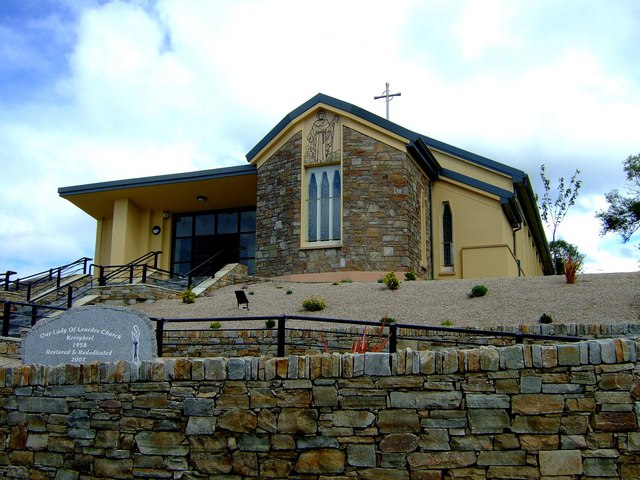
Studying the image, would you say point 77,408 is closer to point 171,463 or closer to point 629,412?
point 171,463

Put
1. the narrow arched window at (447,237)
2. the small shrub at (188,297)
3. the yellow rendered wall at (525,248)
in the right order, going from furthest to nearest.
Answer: the yellow rendered wall at (525,248)
the narrow arched window at (447,237)
the small shrub at (188,297)

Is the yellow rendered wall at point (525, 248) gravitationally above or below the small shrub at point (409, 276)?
above

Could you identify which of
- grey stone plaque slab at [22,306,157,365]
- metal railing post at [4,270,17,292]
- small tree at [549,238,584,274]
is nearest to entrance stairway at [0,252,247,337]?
metal railing post at [4,270,17,292]

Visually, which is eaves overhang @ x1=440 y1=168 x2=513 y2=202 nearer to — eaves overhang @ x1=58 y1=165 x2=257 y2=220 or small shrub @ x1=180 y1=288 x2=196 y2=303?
eaves overhang @ x1=58 y1=165 x2=257 y2=220

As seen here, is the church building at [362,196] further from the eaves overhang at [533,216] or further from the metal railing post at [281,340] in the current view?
the metal railing post at [281,340]

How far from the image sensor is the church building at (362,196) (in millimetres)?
19781

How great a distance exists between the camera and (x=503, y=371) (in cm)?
633

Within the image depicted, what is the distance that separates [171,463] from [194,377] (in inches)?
34.4

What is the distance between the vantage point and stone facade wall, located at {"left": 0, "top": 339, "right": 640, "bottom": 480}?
20.1ft

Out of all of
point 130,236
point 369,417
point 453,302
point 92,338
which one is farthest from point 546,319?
point 130,236

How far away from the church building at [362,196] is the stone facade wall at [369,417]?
12.6 m

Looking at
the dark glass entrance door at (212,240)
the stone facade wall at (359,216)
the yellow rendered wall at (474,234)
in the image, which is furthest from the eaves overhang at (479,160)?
the dark glass entrance door at (212,240)

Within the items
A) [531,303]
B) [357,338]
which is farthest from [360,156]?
[357,338]

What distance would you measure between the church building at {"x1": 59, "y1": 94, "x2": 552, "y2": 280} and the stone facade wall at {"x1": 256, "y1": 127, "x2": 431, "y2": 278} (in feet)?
0.10
